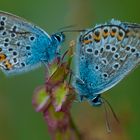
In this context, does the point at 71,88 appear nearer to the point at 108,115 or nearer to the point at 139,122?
the point at 108,115

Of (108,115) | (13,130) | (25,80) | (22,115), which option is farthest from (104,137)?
(25,80)

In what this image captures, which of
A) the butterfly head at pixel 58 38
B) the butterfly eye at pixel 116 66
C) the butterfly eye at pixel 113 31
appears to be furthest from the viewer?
the butterfly head at pixel 58 38

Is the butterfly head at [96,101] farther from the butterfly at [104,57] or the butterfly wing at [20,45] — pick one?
the butterfly wing at [20,45]

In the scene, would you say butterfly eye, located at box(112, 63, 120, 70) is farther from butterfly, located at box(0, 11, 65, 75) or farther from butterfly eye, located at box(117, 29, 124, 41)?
butterfly, located at box(0, 11, 65, 75)

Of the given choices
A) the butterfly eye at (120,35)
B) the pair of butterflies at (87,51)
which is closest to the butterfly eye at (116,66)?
the pair of butterflies at (87,51)

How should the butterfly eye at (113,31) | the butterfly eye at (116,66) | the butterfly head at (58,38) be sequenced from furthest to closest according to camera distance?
the butterfly head at (58,38), the butterfly eye at (116,66), the butterfly eye at (113,31)

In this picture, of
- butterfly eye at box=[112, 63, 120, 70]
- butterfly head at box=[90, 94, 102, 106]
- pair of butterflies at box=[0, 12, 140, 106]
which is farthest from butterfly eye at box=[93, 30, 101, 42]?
butterfly head at box=[90, 94, 102, 106]

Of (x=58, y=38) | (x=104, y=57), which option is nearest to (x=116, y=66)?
(x=104, y=57)

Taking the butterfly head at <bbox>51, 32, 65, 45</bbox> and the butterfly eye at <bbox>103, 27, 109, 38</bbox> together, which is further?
the butterfly head at <bbox>51, 32, 65, 45</bbox>
